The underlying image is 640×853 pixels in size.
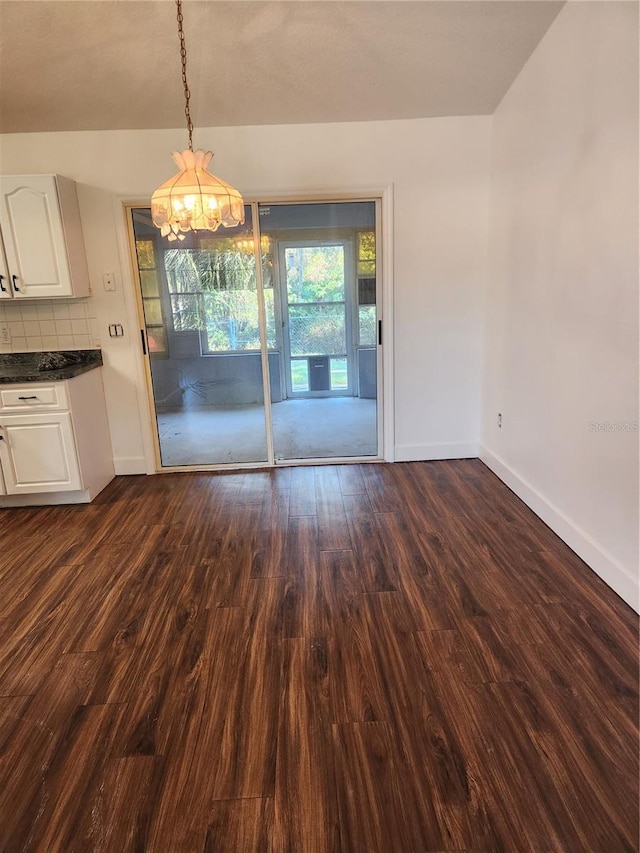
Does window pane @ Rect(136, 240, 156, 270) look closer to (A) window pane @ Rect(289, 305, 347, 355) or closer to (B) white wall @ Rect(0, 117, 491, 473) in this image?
(B) white wall @ Rect(0, 117, 491, 473)

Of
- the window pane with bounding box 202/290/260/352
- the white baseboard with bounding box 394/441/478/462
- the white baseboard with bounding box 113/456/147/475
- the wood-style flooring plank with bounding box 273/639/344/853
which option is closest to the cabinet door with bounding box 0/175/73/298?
the window pane with bounding box 202/290/260/352

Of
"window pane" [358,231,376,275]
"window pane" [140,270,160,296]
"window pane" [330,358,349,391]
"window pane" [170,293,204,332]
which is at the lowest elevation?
"window pane" [330,358,349,391]

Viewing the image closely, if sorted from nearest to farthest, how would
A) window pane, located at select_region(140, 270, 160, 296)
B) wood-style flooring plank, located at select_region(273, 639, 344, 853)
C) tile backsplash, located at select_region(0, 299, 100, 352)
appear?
1. wood-style flooring plank, located at select_region(273, 639, 344, 853)
2. tile backsplash, located at select_region(0, 299, 100, 352)
3. window pane, located at select_region(140, 270, 160, 296)

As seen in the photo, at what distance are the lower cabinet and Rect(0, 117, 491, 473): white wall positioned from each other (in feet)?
1.72

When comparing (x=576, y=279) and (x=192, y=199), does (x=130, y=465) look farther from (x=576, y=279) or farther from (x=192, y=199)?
(x=576, y=279)

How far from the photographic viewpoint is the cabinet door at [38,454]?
325cm

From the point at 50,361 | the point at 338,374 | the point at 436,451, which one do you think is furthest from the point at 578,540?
the point at 50,361

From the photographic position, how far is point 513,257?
3258 millimetres

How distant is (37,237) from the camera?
3.27 metres

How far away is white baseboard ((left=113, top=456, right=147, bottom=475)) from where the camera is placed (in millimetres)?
3992

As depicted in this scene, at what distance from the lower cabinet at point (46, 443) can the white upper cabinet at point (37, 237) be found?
651 millimetres

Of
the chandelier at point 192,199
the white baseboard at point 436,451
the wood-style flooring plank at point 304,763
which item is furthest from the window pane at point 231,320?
the wood-style flooring plank at point 304,763

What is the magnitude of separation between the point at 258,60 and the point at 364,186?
1055mm

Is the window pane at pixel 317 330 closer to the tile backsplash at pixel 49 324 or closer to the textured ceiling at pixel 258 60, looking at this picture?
the textured ceiling at pixel 258 60
